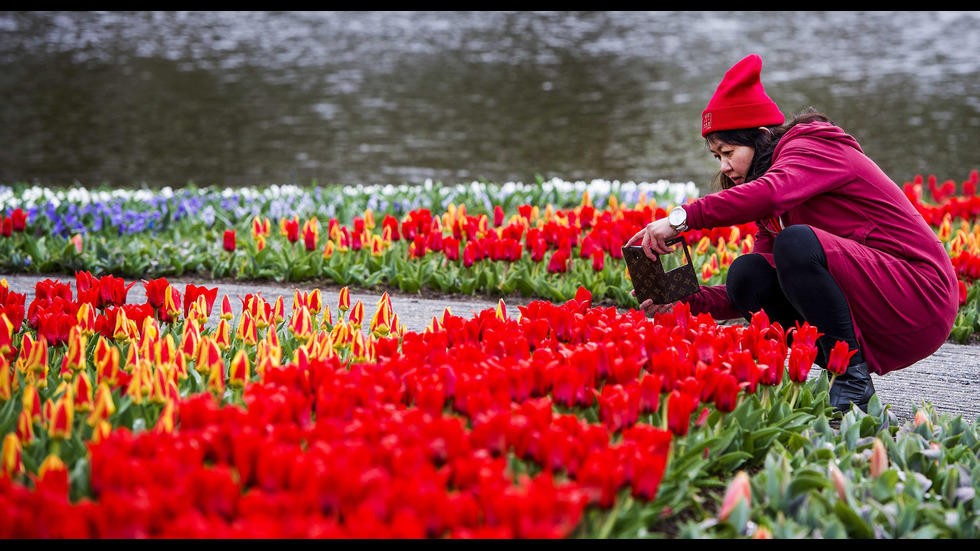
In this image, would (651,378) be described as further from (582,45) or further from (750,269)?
(582,45)

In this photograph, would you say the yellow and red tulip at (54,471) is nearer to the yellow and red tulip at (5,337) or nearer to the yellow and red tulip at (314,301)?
the yellow and red tulip at (5,337)

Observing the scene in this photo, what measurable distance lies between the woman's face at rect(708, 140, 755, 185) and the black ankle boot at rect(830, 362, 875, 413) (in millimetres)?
805

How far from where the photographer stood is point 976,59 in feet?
77.4

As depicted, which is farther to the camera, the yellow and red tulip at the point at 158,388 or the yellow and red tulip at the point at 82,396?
the yellow and red tulip at the point at 158,388

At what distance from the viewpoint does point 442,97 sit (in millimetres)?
19469

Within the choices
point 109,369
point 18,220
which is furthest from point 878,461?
point 18,220

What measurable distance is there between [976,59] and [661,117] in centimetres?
1192

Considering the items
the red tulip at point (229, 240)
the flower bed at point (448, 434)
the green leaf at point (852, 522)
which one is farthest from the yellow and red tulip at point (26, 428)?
the red tulip at point (229, 240)

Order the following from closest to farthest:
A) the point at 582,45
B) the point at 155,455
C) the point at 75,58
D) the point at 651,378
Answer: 1. the point at 155,455
2. the point at 651,378
3. the point at 75,58
4. the point at 582,45

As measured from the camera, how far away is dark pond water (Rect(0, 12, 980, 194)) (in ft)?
44.4

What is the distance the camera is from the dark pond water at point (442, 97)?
13.5m

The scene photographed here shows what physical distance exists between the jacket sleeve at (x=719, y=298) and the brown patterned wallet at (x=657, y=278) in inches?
2.5

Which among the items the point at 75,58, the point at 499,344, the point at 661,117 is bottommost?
the point at 75,58
